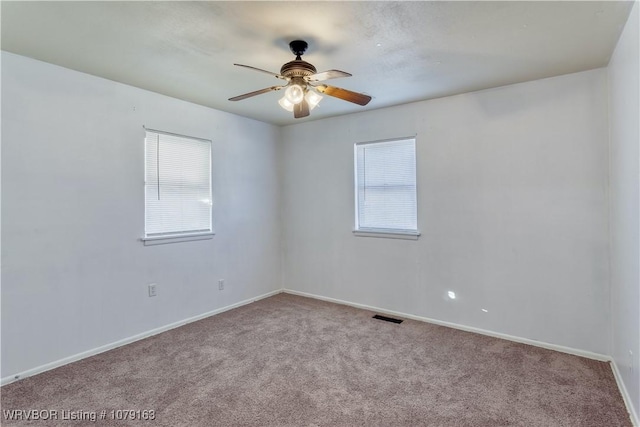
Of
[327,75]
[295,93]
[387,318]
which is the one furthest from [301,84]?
[387,318]

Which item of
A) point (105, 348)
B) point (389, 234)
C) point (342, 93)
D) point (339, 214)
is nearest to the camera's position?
point (342, 93)

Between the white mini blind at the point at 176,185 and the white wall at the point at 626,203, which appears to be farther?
the white mini blind at the point at 176,185

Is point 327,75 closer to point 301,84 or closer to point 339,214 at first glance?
point 301,84

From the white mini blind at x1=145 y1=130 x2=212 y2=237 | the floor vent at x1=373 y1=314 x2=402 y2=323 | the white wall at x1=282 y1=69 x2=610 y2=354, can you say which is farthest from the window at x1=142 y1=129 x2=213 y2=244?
the floor vent at x1=373 y1=314 x2=402 y2=323

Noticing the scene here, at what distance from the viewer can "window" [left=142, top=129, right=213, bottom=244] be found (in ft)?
11.3

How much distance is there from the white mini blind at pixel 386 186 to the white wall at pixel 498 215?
0.12 m

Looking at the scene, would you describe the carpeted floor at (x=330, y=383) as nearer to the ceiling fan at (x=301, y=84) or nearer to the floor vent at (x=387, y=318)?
the floor vent at (x=387, y=318)

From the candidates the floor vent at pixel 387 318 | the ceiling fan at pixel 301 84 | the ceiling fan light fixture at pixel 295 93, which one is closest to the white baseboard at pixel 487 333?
the floor vent at pixel 387 318

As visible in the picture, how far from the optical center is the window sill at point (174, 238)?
339 cm

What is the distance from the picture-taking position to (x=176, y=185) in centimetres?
368

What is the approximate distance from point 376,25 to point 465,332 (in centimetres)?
300

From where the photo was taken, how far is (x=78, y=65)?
2736mm

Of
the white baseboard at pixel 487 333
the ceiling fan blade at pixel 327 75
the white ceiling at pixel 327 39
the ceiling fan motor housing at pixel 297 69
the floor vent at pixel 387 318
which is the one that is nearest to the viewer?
the white ceiling at pixel 327 39

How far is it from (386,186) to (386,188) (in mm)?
25
